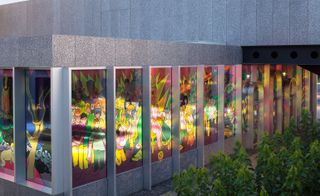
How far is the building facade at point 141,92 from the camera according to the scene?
8734mm

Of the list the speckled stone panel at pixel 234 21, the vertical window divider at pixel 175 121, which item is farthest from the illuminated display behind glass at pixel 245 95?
the vertical window divider at pixel 175 121

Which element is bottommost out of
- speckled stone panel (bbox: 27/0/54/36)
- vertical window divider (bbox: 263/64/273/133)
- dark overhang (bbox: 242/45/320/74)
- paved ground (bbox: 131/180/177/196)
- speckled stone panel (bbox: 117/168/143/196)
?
paved ground (bbox: 131/180/177/196)

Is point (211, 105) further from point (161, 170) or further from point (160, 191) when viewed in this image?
point (160, 191)

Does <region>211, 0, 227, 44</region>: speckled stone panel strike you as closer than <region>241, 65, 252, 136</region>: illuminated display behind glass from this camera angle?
No

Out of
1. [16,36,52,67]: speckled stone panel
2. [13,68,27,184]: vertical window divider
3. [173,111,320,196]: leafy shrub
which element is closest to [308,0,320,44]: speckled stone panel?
[173,111,320,196]: leafy shrub

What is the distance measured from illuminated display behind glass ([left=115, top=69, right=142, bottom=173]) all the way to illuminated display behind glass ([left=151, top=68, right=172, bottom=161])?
0.43 m

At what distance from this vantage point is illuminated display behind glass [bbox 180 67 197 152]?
39.0 feet

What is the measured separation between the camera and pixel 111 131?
9.57m

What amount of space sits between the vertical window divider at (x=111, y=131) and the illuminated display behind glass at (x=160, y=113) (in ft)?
5.18

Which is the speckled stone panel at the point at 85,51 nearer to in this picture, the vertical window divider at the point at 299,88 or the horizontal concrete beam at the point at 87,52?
the horizontal concrete beam at the point at 87,52

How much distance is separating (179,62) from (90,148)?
147 inches

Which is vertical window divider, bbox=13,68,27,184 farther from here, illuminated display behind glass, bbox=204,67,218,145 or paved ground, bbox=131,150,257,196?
illuminated display behind glass, bbox=204,67,218,145

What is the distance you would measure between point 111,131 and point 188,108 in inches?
127

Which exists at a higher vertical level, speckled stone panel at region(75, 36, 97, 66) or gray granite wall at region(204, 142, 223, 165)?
speckled stone panel at region(75, 36, 97, 66)
